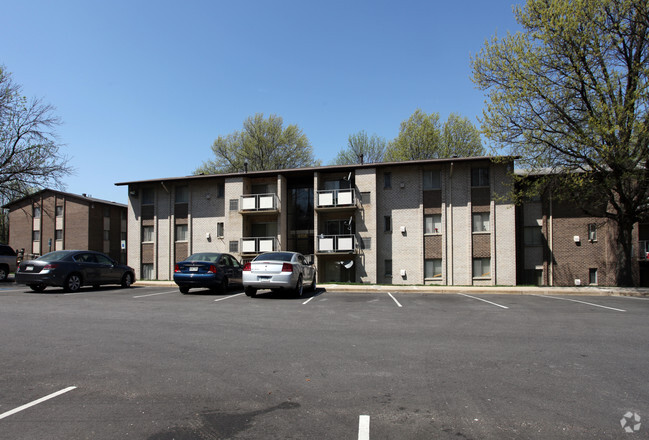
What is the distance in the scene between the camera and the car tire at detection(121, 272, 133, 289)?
18.2 metres

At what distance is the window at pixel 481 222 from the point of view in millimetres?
25094

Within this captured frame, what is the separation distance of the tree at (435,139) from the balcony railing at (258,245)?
1907 centimetres

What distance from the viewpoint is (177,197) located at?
97.9 feet

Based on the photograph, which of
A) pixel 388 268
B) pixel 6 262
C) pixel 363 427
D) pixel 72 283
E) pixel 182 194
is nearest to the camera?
pixel 363 427

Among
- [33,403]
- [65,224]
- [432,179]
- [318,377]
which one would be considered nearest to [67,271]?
[33,403]

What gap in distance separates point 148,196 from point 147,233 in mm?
2673

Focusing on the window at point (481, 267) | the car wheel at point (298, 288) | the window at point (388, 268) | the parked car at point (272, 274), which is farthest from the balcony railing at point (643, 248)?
the parked car at point (272, 274)

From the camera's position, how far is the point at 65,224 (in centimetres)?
4097

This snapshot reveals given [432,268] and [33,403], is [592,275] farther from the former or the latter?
[33,403]

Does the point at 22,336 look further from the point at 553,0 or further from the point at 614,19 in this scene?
the point at 614,19

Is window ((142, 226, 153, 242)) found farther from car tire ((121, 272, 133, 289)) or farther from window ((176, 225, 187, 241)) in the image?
car tire ((121, 272, 133, 289))

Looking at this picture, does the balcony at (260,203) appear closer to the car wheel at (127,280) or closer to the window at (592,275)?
the car wheel at (127,280)

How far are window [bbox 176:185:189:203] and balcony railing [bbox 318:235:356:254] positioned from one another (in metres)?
10.4

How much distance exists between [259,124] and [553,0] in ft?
97.3
